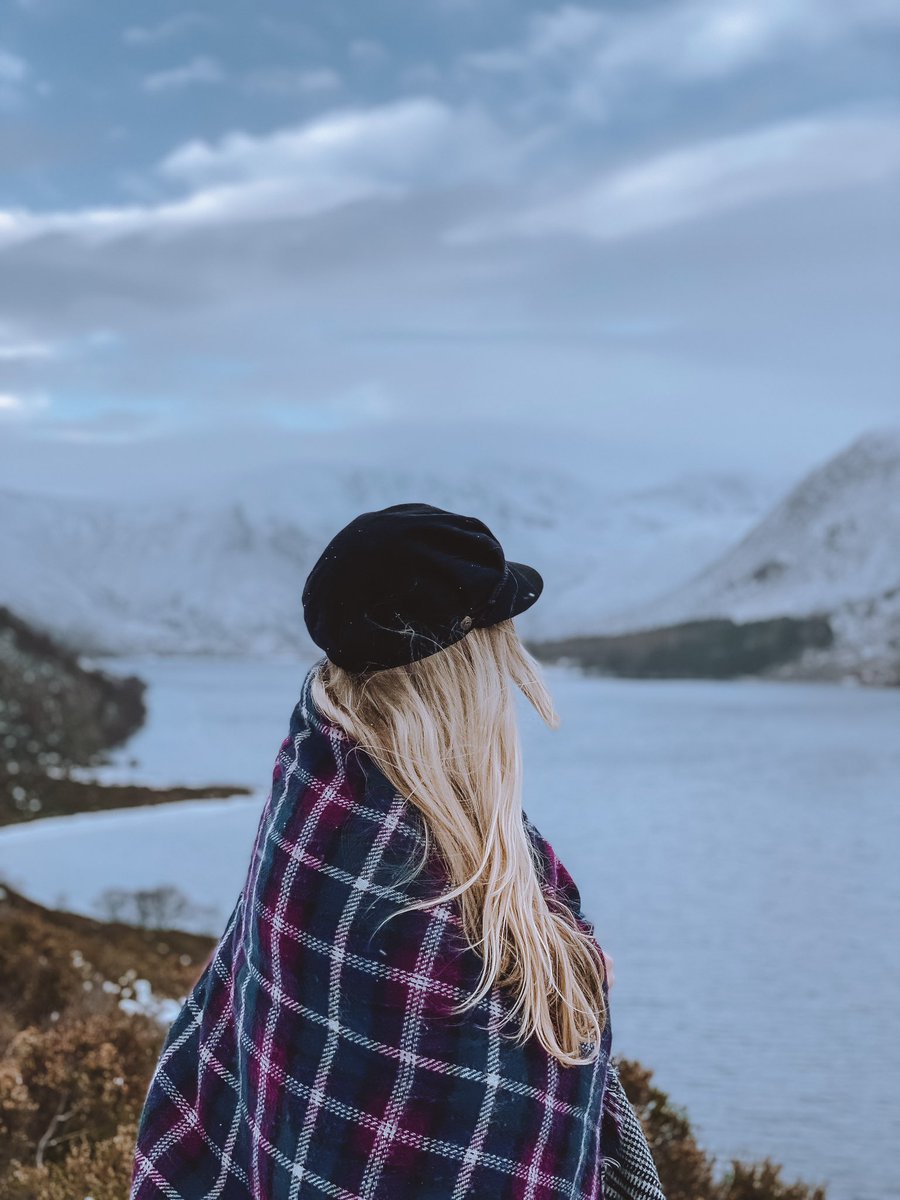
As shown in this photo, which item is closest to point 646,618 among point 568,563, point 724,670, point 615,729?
point 724,670

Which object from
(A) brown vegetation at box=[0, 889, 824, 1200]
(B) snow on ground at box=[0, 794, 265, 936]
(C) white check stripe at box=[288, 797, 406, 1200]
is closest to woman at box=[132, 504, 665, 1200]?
(C) white check stripe at box=[288, 797, 406, 1200]

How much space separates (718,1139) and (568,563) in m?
70.6

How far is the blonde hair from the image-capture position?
1.21 metres

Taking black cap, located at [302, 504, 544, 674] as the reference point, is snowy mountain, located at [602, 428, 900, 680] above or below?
above

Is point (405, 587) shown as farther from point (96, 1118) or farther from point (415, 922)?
point (96, 1118)

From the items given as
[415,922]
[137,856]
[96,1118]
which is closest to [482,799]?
[415,922]

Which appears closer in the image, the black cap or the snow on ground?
the black cap

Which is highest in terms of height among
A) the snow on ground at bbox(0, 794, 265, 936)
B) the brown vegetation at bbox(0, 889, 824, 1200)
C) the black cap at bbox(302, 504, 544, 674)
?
the black cap at bbox(302, 504, 544, 674)

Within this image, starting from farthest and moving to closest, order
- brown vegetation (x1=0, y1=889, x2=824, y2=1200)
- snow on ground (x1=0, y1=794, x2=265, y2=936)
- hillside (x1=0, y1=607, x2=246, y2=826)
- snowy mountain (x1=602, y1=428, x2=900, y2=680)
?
snowy mountain (x1=602, y1=428, x2=900, y2=680) < hillside (x1=0, y1=607, x2=246, y2=826) < snow on ground (x1=0, y1=794, x2=265, y2=936) < brown vegetation (x1=0, y1=889, x2=824, y2=1200)

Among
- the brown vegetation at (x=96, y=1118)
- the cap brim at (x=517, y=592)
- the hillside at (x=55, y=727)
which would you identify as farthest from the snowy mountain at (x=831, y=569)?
the cap brim at (x=517, y=592)

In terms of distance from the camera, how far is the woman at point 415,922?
121 cm

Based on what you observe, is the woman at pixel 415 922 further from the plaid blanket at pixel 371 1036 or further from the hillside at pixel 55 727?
the hillside at pixel 55 727

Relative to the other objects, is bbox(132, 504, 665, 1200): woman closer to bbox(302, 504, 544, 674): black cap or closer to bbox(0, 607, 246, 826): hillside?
bbox(302, 504, 544, 674): black cap

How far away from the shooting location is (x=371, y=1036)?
1.21 meters
